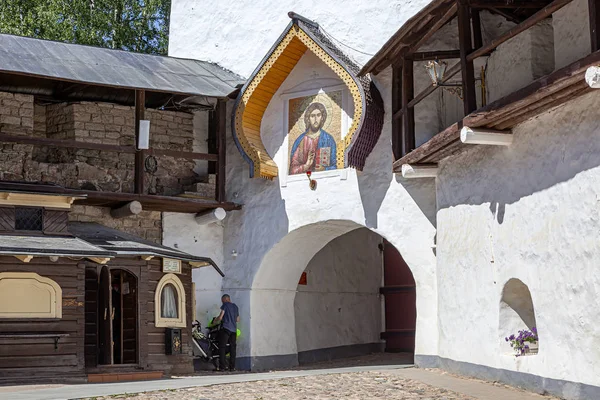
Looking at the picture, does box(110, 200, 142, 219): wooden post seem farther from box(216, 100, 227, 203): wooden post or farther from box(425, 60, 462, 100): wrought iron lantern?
box(425, 60, 462, 100): wrought iron lantern

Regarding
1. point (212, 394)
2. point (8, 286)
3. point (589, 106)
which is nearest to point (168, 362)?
point (8, 286)

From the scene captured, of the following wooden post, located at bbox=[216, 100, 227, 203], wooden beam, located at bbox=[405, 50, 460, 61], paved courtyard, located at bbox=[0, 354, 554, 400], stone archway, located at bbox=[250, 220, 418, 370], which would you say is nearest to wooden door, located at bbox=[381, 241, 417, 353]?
stone archway, located at bbox=[250, 220, 418, 370]

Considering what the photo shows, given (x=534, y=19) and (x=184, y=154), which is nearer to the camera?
(x=534, y=19)

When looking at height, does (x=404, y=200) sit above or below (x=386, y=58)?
below

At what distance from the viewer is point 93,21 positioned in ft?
91.1

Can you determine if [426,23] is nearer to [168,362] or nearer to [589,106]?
[589,106]

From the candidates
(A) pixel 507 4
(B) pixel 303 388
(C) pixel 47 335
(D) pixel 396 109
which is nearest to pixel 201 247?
(C) pixel 47 335

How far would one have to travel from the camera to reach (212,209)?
19922mm

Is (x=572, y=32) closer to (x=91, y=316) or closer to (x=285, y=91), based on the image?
(x=285, y=91)

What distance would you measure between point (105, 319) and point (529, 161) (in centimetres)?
764

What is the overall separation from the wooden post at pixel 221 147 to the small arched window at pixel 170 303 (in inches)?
95.6

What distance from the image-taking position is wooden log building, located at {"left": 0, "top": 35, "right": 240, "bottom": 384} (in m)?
15.9

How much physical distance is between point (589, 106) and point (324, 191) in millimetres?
7705

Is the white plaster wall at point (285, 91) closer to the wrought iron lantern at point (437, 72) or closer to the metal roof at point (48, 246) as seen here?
the wrought iron lantern at point (437, 72)
